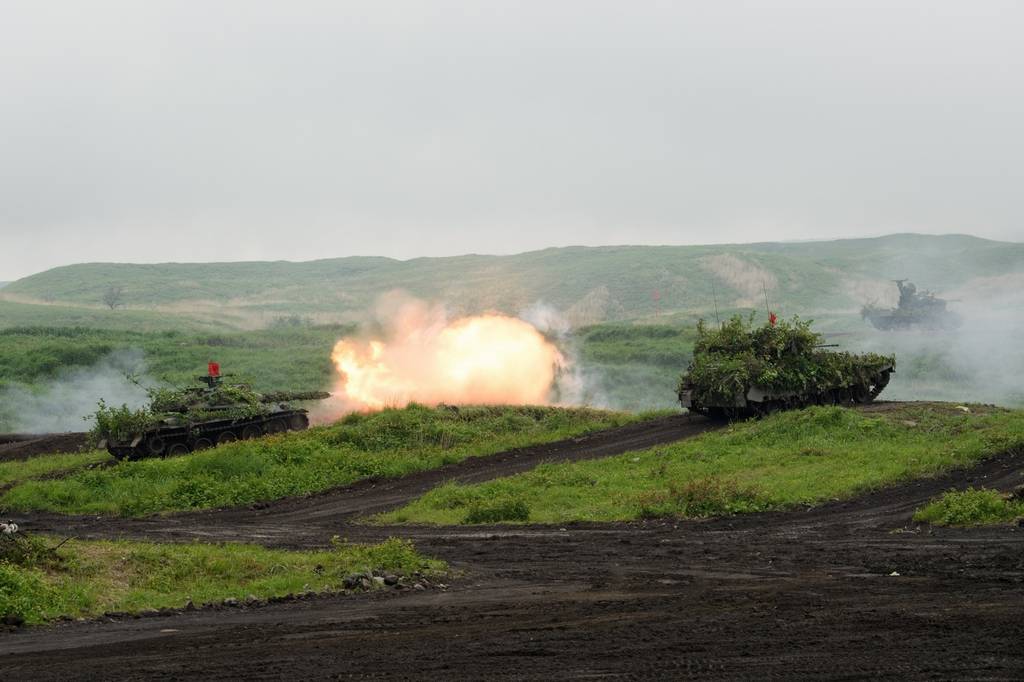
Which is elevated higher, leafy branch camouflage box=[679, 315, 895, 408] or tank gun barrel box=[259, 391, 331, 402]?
leafy branch camouflage box=[679, 315, 895, 408]

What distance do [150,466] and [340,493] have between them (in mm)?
5129

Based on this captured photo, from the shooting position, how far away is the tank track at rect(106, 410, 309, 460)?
36312 millimetres

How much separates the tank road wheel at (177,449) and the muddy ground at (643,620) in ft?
65.6

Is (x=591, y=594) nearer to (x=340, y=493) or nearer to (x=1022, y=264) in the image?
(x=340, y=493)

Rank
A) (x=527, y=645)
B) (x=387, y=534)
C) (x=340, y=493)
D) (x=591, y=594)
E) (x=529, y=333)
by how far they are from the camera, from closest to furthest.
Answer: (x=527, y=645) → (x=591, y=594) → (x=387, y=534) → (x=340, y=493) → (x=529, y=333)

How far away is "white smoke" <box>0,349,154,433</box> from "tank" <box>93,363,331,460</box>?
A: 9.88m

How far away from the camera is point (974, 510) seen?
1833cm

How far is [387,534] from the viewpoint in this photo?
21750mm

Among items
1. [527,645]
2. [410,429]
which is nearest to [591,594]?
[527,645]

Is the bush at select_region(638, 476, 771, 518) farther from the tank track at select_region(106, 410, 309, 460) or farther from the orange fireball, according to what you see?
the orange fireball

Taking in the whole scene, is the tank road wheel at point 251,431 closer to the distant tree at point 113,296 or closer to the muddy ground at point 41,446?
the muddy ground at point 41,446

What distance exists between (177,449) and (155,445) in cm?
93

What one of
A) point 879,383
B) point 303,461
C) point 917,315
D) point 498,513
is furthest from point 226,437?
point 917,315

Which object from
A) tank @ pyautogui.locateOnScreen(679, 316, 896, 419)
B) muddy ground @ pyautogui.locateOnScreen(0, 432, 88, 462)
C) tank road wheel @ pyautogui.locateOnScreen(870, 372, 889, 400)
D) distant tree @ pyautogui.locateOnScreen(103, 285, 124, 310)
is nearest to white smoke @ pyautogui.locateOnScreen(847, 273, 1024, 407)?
tank road wheel @ pyautogui.locateOnScreen(870, 372, 889, 400)
